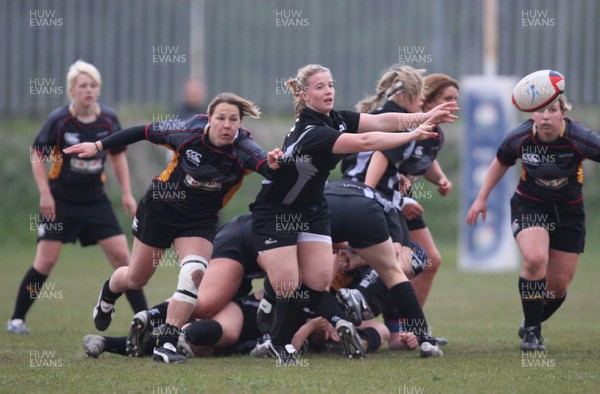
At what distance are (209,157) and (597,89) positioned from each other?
38.4ft

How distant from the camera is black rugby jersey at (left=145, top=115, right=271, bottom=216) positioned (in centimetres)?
601

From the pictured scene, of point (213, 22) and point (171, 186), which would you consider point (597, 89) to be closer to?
point (213, 22)

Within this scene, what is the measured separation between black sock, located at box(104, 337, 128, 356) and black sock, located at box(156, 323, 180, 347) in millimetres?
346

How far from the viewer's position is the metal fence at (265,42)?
1603 centimetres

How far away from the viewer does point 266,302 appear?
602 cm

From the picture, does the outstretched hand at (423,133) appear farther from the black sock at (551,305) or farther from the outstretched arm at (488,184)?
the black sock at (551,305)

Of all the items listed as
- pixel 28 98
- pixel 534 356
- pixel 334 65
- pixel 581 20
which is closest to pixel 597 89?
pixel 581 20

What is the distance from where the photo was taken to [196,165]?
6.03 metres

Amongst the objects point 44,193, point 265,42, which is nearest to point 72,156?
point 44,193

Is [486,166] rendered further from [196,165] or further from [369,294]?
[196,165]

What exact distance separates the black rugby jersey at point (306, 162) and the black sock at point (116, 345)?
129 centimetres

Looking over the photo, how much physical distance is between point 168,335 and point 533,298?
8.29ft

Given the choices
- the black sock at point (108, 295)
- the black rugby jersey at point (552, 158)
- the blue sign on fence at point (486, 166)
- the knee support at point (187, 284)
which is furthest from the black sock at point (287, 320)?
the blue sign on fence at point (486, 166)

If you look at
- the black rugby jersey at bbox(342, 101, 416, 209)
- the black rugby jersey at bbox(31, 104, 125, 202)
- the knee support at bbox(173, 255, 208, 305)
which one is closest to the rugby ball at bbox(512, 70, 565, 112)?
the black rugby jersey at bbox(342, 101, 416, 209)
